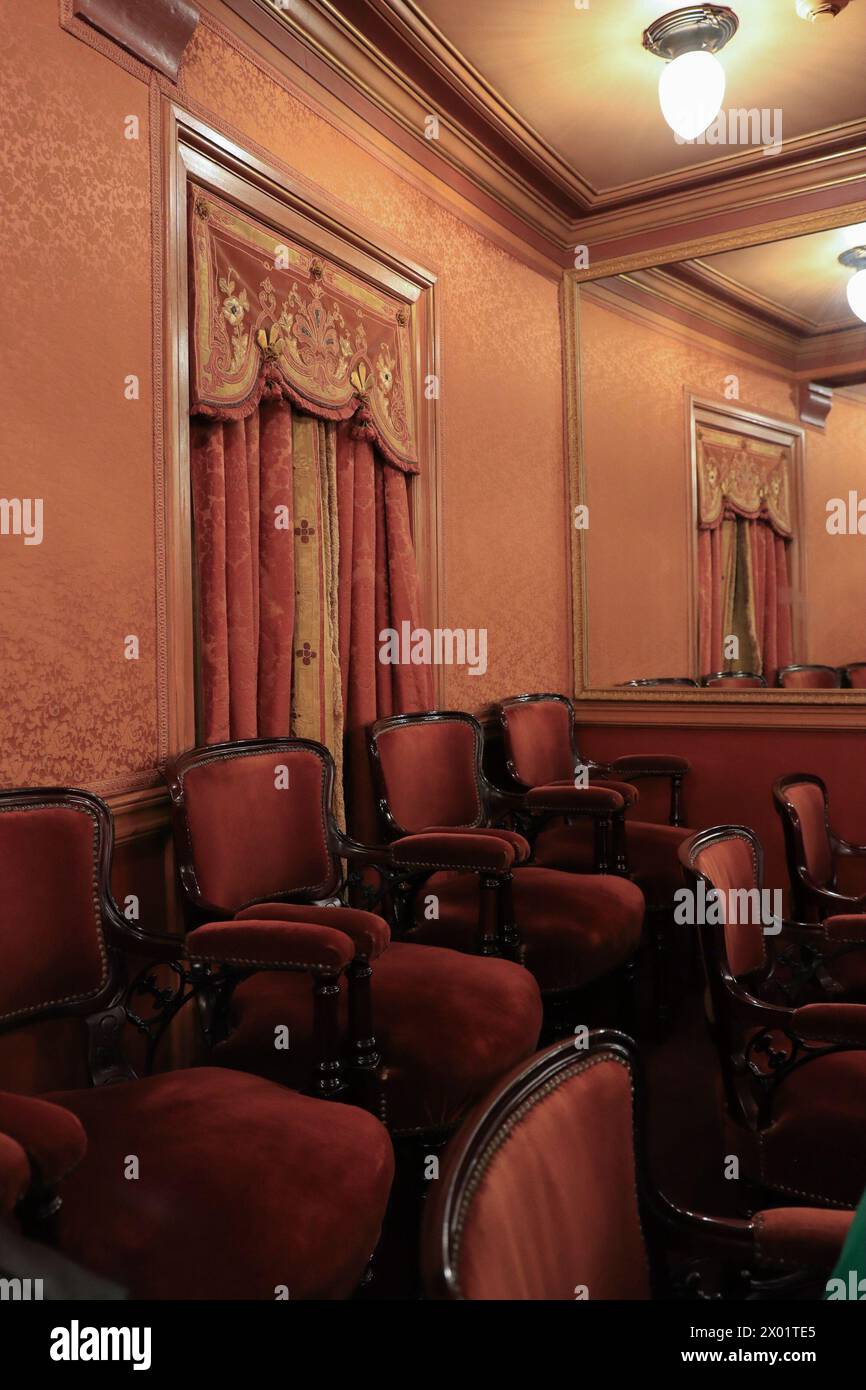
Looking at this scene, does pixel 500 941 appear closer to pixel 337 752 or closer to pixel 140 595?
pixel 337 752

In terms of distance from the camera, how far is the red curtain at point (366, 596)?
116 inches

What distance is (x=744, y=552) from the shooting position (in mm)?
3883

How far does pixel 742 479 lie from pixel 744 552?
0.96 feet

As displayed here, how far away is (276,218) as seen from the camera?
2615mm

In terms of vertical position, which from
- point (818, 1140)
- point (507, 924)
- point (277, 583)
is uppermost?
point (277, 583)

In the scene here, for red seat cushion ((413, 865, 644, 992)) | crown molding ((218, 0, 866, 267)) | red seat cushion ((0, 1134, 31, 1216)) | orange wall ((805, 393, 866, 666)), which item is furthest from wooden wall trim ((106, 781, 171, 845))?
orange wall ((805, 393, 866, 666))

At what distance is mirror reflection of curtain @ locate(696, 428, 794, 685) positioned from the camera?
379 centimetres

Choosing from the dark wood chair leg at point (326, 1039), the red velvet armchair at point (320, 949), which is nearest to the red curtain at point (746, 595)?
the red velvet armchair at point (320, 949)

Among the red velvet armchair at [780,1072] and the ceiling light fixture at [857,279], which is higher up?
the ceiling light fixture at [857,279]

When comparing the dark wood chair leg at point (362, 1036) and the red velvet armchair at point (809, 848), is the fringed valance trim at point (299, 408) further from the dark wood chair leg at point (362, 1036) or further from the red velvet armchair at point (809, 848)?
the red velvet armchair at point (809, 848)

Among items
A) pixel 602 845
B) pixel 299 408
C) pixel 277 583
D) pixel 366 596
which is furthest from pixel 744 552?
pixel 277 583

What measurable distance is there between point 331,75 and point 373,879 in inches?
96.3

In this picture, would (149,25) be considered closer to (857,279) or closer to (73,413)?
(73,413)

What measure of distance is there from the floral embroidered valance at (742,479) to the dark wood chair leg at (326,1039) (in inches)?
116
